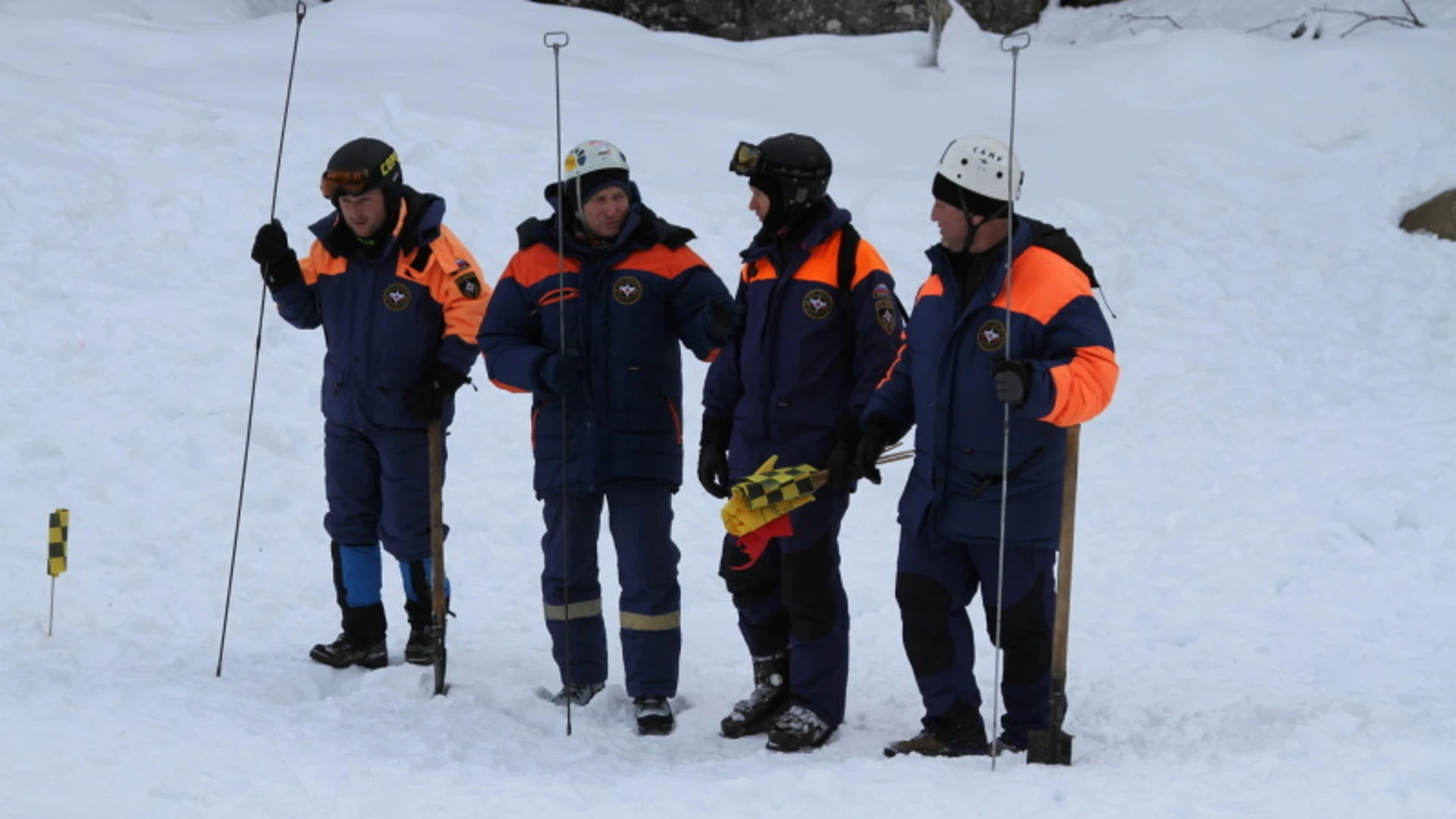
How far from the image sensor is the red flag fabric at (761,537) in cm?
562

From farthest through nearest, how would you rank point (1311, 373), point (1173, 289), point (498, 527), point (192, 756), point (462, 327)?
point (1173, 289), point (1311, 373), point (498, 527), point (462, 327), point (192, 756)

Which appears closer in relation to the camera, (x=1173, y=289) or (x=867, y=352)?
(x=867, y=352)

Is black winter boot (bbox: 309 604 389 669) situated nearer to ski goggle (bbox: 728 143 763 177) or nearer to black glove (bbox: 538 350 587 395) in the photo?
black glove (bbox: 538 350 587 395)

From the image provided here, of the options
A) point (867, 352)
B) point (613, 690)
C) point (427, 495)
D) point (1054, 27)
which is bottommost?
point (613, 690)

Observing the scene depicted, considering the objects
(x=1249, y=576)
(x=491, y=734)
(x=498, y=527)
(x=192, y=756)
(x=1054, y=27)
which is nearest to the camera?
(x=192, y=756)

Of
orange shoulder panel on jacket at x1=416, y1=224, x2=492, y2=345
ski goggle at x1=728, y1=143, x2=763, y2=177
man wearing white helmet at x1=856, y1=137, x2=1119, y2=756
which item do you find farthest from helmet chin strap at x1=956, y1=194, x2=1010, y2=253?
orange shoulder panel on jacket at x1=416, y1=224, x2=492, y2=345

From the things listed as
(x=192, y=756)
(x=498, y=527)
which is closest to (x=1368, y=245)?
(x=498, y=527)

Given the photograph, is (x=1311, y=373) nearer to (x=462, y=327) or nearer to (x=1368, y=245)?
(x=1368, y=245)

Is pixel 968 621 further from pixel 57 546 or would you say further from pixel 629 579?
pixel 57 546

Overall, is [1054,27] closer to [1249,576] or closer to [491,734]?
[1249,576]

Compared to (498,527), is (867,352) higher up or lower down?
higher up

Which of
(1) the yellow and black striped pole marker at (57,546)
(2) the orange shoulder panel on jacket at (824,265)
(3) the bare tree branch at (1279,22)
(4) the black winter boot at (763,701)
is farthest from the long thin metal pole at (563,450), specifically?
(3) the bare tree branch at (1279,22)

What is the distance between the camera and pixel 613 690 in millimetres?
6191

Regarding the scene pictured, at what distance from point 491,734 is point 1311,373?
6493mm
